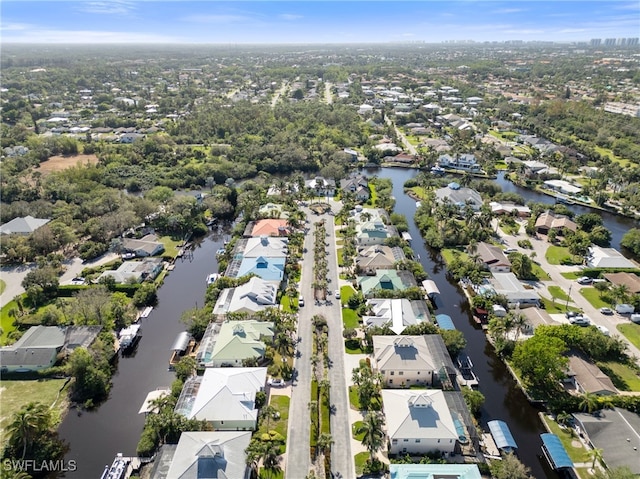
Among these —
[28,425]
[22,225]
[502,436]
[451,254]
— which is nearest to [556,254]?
[451,254]

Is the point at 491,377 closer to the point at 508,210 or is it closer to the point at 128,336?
A: the point at 128,336

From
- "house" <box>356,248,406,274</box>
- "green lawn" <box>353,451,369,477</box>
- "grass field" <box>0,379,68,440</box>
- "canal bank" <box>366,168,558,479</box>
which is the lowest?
"canal bank" <box>366,168,558,479</box>

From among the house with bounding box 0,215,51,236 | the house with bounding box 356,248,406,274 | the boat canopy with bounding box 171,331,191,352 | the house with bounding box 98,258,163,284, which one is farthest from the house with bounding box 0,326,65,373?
the house with bounding box 356,248,406,274

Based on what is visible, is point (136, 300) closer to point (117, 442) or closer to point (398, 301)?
point (117, 442)

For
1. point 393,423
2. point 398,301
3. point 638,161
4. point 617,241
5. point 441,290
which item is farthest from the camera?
point 638,161

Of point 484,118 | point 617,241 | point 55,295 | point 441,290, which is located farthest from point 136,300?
point 484,118

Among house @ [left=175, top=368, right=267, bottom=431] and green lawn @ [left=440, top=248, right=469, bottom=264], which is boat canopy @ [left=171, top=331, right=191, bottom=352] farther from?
green lawn @ [left=440, top=248, right=469, bottom=264]

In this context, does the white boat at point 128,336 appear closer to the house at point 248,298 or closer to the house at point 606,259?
the house at point 248,298
